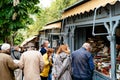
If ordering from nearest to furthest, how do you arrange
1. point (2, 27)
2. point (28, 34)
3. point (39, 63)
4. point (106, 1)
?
1. point (106, 1)
2. point (39, 63)
3. point (2, 27)
4. point (28, 34)

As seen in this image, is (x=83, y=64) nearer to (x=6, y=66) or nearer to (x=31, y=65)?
(x=31, y=65)

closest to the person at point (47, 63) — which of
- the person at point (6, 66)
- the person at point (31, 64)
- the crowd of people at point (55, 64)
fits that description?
the crowd of people at point (55, 64)

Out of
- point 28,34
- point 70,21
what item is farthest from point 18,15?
point 28,34

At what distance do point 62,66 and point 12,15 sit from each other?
6759mm

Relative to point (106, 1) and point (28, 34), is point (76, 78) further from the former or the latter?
point (28, 34)

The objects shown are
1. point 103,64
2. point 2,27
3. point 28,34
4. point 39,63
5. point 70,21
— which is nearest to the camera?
point 39,63

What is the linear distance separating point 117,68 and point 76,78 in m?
1.25

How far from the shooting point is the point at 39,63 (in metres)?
8.93

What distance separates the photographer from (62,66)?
9.20 m

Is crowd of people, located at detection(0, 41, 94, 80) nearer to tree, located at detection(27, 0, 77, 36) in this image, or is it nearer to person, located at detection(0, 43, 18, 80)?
person, located at detection(0, 43, 18, 80)

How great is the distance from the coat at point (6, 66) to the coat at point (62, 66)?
1425 mm

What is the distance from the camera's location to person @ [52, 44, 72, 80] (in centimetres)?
918

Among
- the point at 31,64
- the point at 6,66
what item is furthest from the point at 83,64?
the point at 6,66

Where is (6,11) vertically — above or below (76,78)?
above
